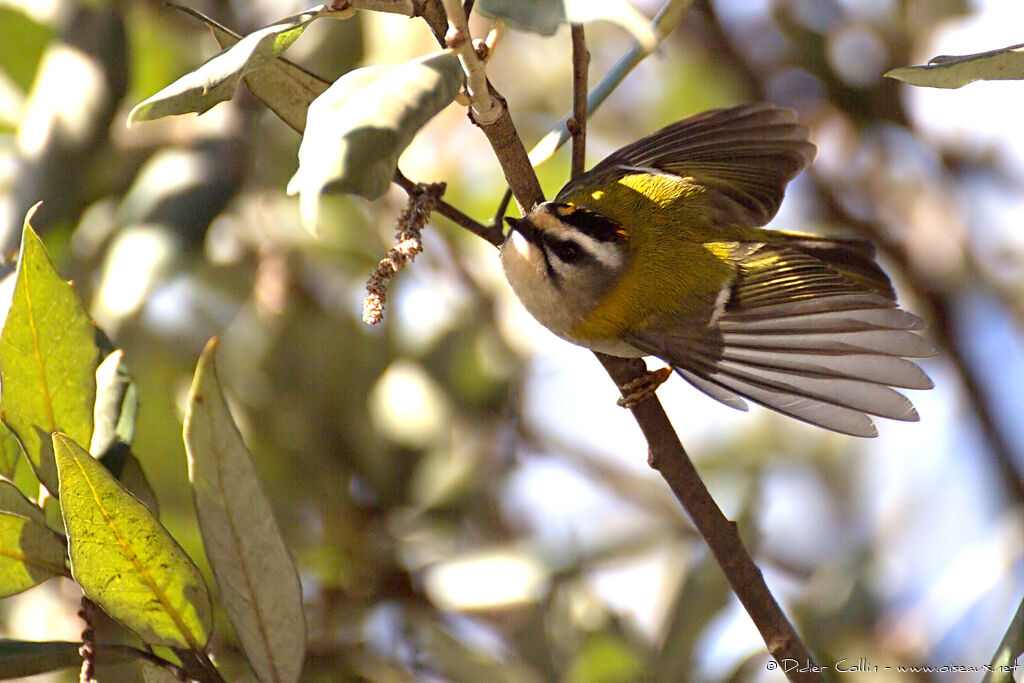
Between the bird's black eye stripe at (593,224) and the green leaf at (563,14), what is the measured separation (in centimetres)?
53

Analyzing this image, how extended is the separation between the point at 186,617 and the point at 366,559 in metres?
0.57

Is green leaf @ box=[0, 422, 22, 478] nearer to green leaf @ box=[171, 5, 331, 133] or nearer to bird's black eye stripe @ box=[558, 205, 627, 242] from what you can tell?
green leaf @ box=[171, 5, 331, 133]

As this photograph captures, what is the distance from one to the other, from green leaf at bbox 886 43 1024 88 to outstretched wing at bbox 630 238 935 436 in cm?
27

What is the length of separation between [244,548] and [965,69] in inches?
23.6

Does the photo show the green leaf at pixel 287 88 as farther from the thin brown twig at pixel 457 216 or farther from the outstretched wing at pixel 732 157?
the outstretched wing at pixel 732 157

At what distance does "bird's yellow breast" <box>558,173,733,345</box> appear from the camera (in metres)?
1.09

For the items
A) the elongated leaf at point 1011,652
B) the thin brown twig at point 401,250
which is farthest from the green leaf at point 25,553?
the elongated leaf at point 1011,652

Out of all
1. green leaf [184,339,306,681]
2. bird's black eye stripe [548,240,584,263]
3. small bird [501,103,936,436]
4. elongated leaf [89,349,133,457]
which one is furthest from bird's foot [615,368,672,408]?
elongated leaf [89,349,133,457]

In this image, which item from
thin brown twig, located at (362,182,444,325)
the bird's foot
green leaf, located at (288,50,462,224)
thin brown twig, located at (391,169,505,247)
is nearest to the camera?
green leaf, located at (288,50,462,224)

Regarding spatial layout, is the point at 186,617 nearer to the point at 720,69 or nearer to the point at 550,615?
the point at 550,615

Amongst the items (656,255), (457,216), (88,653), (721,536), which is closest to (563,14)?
(457,216)

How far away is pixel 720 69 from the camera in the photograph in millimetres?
1890

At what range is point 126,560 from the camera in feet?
2.24

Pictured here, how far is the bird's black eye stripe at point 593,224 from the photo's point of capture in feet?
3.51
